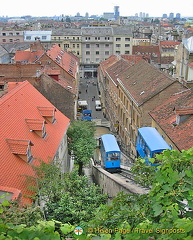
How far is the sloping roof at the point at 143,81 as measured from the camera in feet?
129

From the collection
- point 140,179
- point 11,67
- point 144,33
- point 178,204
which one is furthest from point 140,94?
point 144,33

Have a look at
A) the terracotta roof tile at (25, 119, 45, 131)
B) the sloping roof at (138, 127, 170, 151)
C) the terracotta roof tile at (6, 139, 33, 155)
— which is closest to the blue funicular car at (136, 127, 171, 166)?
the sloping roof at (138, 127, 170, 151)

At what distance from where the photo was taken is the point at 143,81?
1775 inches

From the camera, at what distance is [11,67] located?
146 ft

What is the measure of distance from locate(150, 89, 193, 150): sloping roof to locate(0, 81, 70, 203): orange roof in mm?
10122

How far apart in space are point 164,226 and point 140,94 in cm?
3425

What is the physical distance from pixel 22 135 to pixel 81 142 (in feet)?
34.7

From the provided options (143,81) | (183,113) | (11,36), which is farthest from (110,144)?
(11,36)

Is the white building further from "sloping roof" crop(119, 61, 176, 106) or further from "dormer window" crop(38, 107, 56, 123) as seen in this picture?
"dormer window" crop(38, 107, 56, 123)

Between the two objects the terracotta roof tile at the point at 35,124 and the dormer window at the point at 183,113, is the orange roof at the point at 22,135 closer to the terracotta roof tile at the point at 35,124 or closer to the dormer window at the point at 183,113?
the terracotta roof tile at the point at 35,124

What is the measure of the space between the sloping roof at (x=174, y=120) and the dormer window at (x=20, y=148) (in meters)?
12.4

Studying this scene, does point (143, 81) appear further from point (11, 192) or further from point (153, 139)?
point (11, 192)

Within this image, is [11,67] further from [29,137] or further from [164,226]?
[164,226]

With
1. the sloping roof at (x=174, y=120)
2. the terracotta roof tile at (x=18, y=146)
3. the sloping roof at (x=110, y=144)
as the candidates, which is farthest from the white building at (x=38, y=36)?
the terracotta roof tile at (x=18, y=146)
